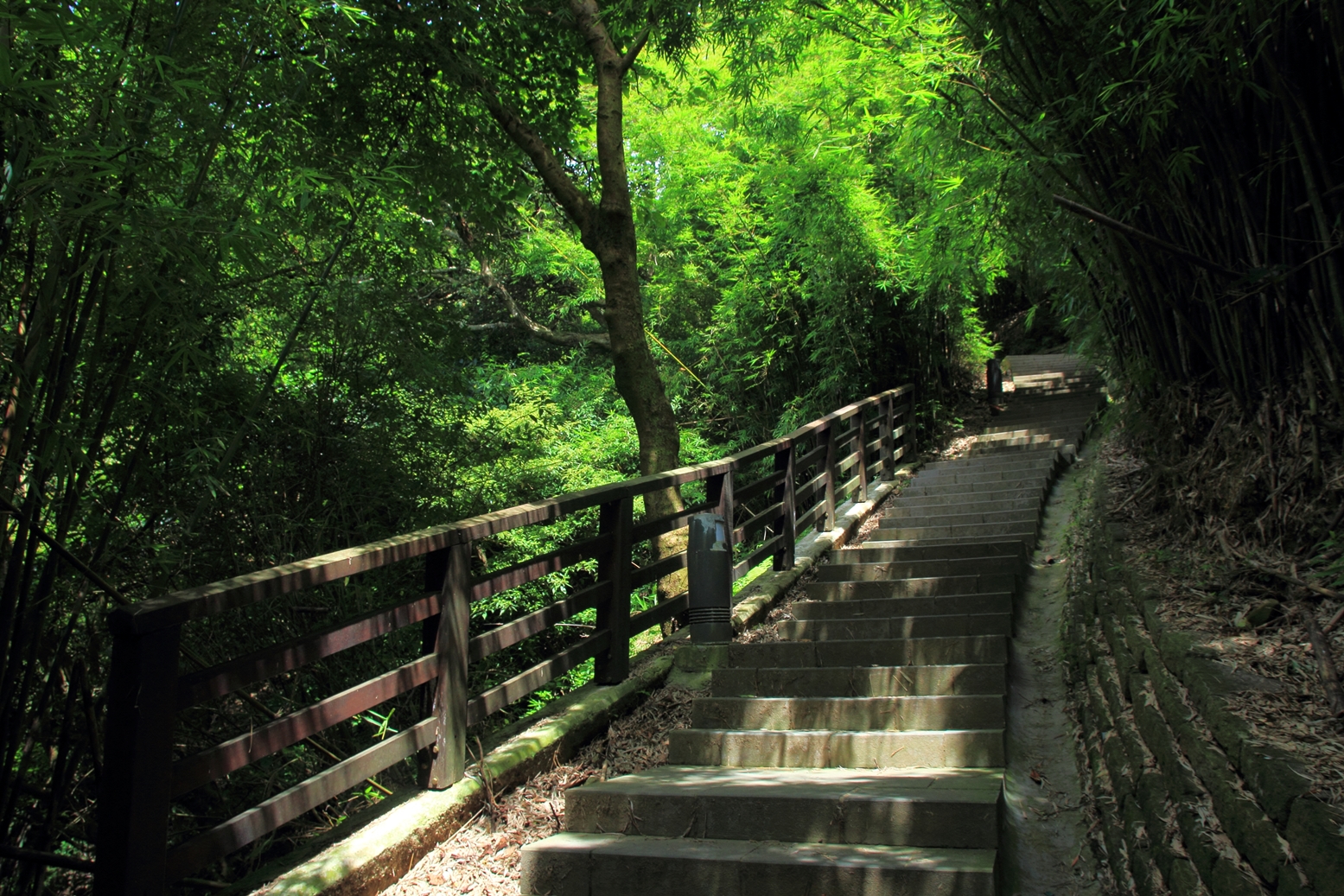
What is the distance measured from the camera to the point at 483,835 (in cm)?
291

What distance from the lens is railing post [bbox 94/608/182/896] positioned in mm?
1897

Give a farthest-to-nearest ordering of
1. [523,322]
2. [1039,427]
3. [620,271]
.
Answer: [523,322], [1039,427], [620,271]

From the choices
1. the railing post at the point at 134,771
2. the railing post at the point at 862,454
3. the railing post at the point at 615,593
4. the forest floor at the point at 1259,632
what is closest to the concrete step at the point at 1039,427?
the railing post at the point at 862,454

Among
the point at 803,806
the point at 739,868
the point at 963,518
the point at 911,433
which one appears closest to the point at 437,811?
the point at 739,868

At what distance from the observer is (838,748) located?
3205mm

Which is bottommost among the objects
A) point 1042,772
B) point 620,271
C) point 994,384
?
point 1042,772

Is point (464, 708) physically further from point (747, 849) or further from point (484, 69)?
point (484, 69)

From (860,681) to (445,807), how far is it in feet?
5.63

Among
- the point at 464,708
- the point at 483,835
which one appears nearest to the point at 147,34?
the point at 464,708

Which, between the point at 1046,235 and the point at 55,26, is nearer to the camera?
the point at 55,26

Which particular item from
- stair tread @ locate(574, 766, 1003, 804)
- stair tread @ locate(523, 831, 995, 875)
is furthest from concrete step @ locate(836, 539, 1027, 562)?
stair tread @ locate(523, 831, 995, 875)

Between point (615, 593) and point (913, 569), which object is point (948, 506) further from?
point (615, 593)

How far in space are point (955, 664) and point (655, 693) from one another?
51.8 inches

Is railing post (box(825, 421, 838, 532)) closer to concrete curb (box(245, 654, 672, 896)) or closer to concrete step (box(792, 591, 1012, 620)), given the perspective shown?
concrete step (box(792, 591, 1012, 620))
